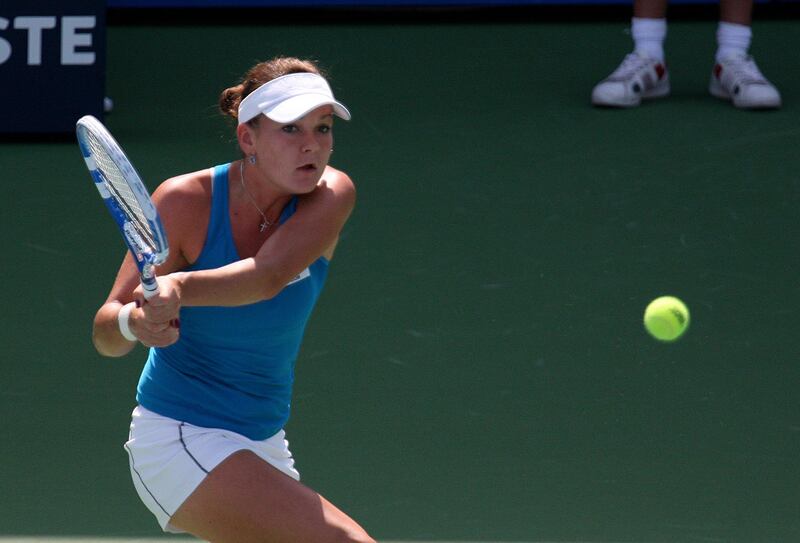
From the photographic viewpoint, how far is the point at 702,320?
5402 millimetres

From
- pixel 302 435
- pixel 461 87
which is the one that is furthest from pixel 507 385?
pixel 461 87

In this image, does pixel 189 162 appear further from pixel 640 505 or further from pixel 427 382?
pixel 640 505

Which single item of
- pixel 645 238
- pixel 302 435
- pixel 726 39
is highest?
pixel 726 39

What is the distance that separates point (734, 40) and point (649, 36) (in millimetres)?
423

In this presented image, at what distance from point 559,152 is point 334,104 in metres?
3.70

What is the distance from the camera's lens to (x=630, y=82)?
705cm

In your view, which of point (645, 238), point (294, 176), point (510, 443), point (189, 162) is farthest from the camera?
point (189, 162)

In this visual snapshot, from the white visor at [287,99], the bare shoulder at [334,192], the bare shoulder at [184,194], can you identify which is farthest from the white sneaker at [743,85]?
the bare shoulder at [184,194]

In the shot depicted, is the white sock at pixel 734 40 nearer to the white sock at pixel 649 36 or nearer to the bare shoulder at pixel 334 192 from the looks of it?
the white sock at pixel 649 36

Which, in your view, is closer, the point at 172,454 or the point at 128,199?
the point at 128,199

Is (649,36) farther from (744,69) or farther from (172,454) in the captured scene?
(172,454)

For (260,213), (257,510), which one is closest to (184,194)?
(260,213)

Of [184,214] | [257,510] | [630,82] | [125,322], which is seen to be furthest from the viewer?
[630,82]

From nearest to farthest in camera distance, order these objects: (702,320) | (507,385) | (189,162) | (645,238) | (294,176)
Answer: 1. (294,176)
2. (507,385)
3. (702,320)
4. (645,238)
5. (189,162)
